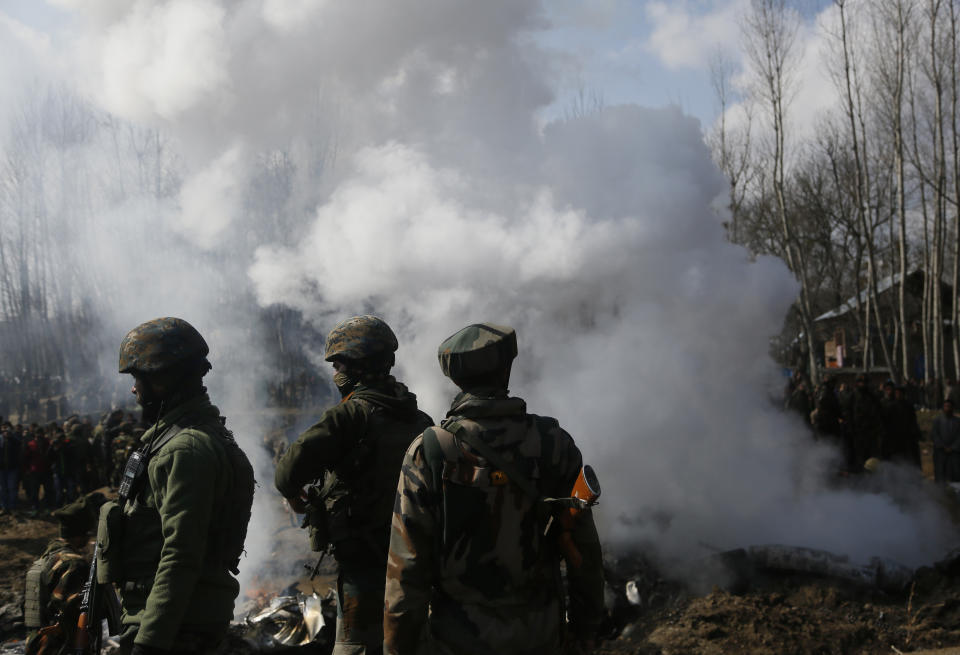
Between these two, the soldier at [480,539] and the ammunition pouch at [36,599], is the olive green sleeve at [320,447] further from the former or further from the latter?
the ammunition pouch at [36,599]

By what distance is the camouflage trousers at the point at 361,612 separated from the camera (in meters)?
2.85

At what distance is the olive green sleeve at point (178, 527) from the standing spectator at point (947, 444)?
989 centimetres

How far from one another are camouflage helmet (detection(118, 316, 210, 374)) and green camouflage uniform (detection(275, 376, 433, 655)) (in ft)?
2.16

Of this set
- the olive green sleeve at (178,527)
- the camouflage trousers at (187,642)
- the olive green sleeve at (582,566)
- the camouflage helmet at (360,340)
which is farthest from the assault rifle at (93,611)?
the olive green sleeve at (582,566)

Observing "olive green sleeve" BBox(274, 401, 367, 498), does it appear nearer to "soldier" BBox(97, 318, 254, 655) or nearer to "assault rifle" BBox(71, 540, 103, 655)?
"soldier" BBox(97, 318, 254, 655)

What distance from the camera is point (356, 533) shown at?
2898mm

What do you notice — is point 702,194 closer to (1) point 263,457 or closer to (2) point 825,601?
(2) point 825,601

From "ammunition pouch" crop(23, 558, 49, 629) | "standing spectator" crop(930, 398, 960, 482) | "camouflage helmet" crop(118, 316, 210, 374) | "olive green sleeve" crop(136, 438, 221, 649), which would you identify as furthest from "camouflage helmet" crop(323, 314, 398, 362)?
"standing spectator" crop(930, 398, 960, 482)

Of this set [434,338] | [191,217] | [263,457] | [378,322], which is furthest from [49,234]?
[378,322]

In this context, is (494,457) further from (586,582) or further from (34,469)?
(34,469)

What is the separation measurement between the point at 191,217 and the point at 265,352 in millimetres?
2854

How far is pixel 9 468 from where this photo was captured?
35.6 feet

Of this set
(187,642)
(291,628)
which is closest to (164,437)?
(187,642)

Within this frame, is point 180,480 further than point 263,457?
No
